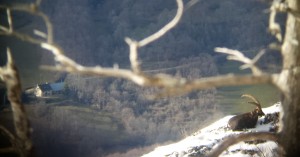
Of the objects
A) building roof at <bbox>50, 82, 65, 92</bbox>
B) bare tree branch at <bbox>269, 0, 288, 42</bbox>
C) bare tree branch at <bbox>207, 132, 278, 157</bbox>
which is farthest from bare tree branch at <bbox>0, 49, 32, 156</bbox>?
building roof at <bbox>50, 82, 65, 92</bbox>

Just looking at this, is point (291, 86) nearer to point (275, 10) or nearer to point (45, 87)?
point (275, 10)

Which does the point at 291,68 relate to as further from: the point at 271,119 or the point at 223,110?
the point at 223,110

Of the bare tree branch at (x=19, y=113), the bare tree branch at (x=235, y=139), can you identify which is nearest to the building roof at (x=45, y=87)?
the bare tree branch at (x=19, y=113)

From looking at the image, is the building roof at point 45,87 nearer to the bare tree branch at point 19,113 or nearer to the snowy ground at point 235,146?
the snowy ground at point 235,146

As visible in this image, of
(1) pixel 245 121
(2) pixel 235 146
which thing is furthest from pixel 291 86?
(1) pixel 245 121

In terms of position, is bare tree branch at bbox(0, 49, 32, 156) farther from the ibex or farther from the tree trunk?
the ibex

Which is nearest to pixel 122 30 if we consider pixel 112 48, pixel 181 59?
pixel 112 48

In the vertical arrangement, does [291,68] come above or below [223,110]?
above

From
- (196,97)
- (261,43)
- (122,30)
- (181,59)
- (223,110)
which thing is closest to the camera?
(223,110)
